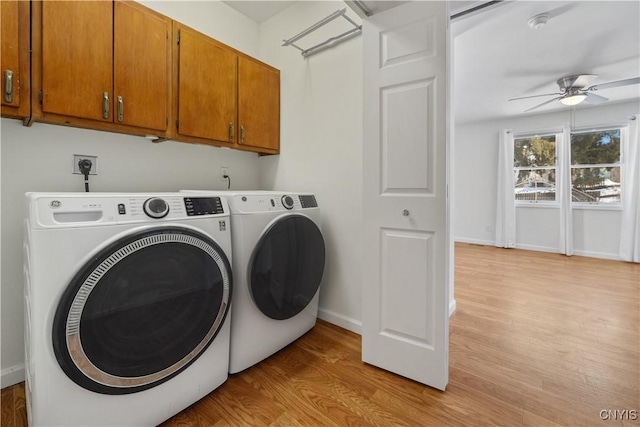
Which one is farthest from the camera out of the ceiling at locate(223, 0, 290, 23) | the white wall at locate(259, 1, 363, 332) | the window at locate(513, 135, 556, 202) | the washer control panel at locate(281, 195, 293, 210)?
the window at locate(513, 135, 556, 202)

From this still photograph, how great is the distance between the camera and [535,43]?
8.27 ft

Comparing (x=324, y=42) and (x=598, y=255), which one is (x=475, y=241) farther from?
(x=324, y=42)

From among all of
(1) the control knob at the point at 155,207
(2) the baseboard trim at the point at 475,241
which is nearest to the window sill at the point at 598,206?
(2) the baseboard trim at the point at 475,241

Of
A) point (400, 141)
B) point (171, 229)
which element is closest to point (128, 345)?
point (171, 229)

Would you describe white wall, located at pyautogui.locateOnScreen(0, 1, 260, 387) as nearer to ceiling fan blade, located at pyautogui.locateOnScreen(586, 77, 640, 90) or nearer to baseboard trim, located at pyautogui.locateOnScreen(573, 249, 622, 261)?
ceiling fan blade, located at pyautogui.locateOnScreen(586, 77, 640, 90)

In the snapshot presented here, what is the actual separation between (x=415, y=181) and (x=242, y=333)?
47.2 inches

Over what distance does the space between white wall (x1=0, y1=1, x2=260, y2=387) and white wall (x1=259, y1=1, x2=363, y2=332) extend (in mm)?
469

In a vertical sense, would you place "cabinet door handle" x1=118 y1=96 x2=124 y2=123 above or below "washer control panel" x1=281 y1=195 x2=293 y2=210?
above

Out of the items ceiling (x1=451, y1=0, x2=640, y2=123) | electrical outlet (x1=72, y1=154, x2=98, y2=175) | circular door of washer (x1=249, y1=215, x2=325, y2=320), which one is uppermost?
ceiling (x1=451, y1=0, x2=640, y2=123)

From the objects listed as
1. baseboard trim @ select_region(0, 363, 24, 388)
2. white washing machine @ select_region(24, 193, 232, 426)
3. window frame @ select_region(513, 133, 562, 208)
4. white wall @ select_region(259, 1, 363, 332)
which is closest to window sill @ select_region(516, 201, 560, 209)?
window frame @ select_region(513, 133, 562, 208)

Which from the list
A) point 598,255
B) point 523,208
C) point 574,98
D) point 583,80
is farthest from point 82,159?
point 598,255

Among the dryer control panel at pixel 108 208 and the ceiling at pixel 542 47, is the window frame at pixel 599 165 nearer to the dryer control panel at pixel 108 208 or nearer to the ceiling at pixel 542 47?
the ceiling at pixel 542 47

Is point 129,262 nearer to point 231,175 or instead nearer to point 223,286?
point 223,286

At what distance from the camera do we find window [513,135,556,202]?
478cm
